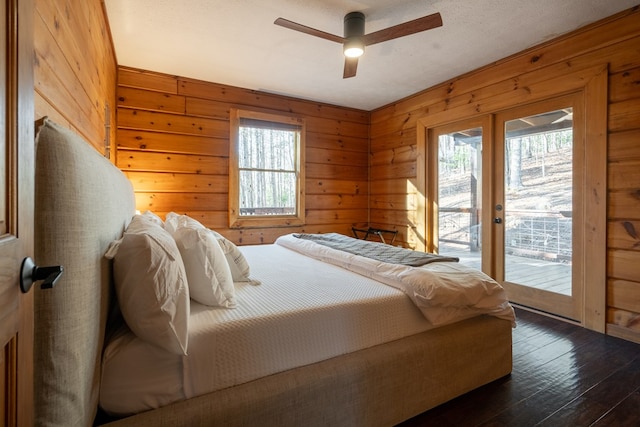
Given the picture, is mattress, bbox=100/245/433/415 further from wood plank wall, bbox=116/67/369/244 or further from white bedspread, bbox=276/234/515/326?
wood plank wall, bbox=116/67/369/244

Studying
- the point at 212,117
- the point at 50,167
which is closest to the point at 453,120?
the point at 212,117

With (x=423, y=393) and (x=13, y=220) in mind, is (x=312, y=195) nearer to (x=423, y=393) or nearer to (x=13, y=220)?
(x=423, y=393)

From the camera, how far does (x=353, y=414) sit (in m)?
1.32

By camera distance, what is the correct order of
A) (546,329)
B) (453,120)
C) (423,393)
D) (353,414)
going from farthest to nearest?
(453,120), (546,329), (423,393), (353,414)

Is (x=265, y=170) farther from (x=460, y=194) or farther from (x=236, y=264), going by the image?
(x=236, y=264)

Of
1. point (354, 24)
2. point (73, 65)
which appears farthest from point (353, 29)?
point (73, 65)

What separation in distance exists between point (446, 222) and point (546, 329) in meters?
1.57

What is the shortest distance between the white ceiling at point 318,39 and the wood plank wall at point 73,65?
17.7 inches

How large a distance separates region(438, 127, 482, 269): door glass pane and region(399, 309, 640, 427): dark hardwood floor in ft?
4.33

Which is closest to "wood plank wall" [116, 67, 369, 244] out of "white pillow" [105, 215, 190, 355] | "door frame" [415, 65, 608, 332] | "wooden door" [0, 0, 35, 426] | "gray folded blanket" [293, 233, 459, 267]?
"gray folded blanket" [293, 233, 459, 267]

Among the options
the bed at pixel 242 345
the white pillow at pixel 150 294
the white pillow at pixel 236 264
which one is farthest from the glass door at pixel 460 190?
the white pillow at pixel 150 294

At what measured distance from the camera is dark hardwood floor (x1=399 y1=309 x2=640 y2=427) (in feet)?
4.83

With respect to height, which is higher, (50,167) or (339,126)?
(339,126)

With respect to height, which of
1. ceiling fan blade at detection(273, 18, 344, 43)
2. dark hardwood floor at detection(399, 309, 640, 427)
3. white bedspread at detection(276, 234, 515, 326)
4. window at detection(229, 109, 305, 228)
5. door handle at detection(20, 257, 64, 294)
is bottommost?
dark hardwood floor at detection(399, 309, 640, 427)
